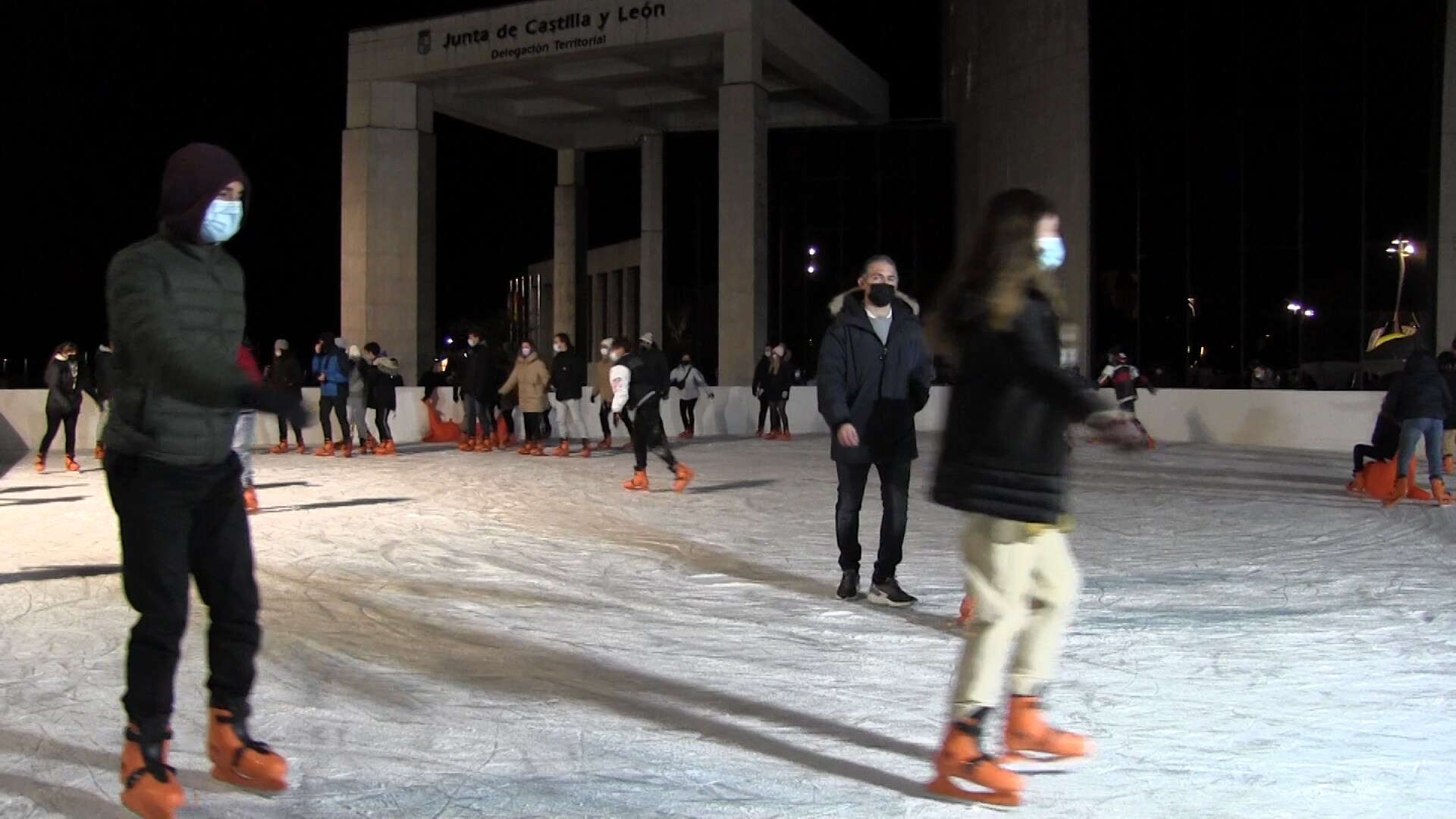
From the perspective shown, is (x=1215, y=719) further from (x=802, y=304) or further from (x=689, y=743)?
(x=802, y=304)

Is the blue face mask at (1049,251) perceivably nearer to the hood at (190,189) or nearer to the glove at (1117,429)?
the glove at (1117,429)

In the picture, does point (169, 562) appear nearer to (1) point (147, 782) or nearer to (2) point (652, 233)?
(1) point (147, 782)

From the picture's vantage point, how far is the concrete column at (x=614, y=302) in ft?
139

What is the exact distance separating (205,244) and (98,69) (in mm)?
40672

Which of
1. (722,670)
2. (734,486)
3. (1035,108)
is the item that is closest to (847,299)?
(722,670)

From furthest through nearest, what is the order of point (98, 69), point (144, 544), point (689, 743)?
point (98, 69), point (689, 743), point (144, 544)

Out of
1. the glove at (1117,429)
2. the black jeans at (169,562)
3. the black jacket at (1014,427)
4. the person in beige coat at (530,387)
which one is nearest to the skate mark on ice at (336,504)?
the person in beige coat at (530,387)

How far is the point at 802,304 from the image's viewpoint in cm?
3253

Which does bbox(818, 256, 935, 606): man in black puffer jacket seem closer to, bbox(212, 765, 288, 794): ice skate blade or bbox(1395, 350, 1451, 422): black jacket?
bbox(212, 765, 288, 794): ice skate blade

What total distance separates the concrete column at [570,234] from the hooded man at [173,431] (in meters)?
35.0

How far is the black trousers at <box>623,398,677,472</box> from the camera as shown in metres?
12.4

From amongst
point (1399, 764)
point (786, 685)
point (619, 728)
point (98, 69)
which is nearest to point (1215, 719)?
point (1399, 764)

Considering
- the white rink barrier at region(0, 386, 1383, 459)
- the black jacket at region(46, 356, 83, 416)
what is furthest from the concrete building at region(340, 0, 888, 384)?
the black jacket at region(46, 356, 83, 416)

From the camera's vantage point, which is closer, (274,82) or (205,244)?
(205,244)
